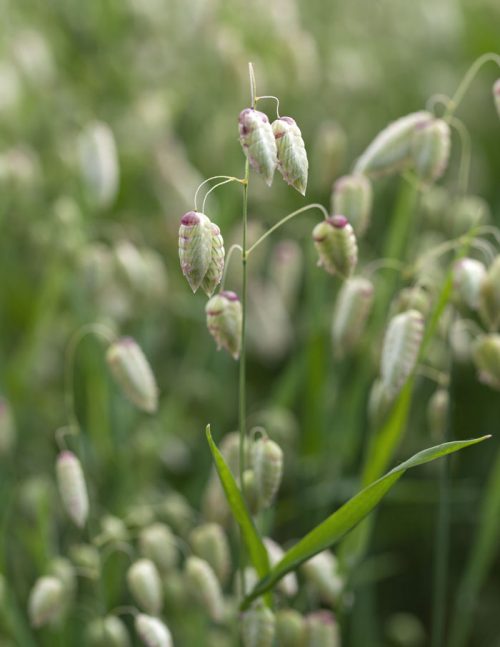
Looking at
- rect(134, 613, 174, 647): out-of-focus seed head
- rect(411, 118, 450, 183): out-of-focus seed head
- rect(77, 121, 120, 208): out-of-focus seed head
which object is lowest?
rect(134, 613, 174, 647): out-of-focus seed head

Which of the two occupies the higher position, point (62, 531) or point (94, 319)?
point (94, 319)

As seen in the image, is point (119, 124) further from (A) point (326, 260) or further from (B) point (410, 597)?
(A) point (326, 260)

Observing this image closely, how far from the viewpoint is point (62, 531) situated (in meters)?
1.52

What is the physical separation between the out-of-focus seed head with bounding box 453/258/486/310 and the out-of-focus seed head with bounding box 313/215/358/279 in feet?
0.49

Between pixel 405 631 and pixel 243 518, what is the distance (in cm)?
61

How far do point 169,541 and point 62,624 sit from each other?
0.60 ft

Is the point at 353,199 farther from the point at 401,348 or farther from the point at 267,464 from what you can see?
the point at 267,464

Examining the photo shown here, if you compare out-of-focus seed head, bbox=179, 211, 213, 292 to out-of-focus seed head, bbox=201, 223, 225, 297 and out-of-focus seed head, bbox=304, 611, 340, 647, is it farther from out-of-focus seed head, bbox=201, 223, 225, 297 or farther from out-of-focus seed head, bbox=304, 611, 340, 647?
out-of-focus seed head, bbox=304, 611, 340, 647

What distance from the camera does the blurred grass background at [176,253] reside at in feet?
4.39

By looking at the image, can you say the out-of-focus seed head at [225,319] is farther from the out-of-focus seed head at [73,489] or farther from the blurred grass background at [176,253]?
the blurred grass background at [176,253]

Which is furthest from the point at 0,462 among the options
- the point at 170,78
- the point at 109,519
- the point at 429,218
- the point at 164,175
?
the point at 170,78

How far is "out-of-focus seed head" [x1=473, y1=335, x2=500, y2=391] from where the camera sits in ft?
3.19

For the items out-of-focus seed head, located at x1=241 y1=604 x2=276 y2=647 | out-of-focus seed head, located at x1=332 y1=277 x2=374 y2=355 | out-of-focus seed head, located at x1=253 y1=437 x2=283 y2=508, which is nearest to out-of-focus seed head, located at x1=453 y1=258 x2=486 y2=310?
out-of-focus seed head, located at x1=332 y1=277 x2=374 y2=355

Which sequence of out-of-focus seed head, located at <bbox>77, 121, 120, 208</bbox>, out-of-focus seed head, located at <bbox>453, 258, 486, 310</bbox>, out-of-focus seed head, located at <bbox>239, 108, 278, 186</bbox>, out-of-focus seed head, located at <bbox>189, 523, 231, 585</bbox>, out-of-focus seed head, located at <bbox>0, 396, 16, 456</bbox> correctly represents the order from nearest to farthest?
1. out-of-focus seed head, located at <bbox>239, 108, 278, 186</bbox>
2. out-of-focus seed head, located at <bbox>453, 258, 486, 310</bbox>
3. out-of-focus seed head, located at <bbox>189, 523, 231, 585</bbox>
4. out-of-focus seed head, located at <bbox>0, 396, 16, 456</bbox>
5. out-of-focus seed head, located at <bbox>77, 121, 120, 208</bbox>
